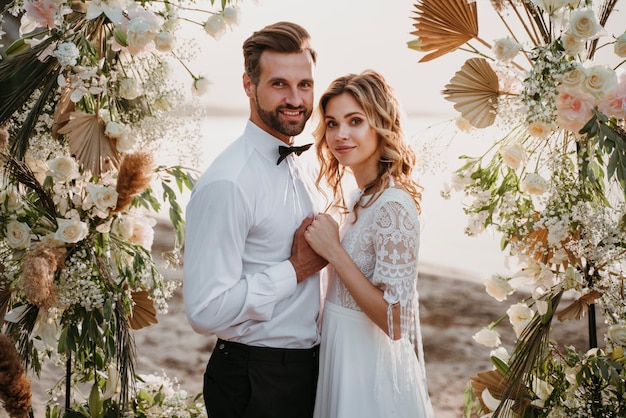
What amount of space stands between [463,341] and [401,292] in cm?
275

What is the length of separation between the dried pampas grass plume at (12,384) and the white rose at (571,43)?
1734mm

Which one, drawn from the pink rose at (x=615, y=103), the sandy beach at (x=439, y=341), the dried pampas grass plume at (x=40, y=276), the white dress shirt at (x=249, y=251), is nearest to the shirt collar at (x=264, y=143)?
the white dress shirt at (x=249, y=251)

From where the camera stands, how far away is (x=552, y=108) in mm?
1988

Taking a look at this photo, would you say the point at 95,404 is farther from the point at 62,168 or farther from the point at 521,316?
the point at 521,316

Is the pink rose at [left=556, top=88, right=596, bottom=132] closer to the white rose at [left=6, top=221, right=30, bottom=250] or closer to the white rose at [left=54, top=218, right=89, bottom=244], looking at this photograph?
the white rose at [left=54, top=218, right=89, bottom=244]

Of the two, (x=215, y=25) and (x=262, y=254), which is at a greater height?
(x=215, y=25)

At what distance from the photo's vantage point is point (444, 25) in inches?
85.4

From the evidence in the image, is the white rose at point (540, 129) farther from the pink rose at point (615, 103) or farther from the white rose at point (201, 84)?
the white rose at point (201, 84)

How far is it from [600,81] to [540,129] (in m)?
0.21

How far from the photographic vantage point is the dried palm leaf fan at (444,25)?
213cm

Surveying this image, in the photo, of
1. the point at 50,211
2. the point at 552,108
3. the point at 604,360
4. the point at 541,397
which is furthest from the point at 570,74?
the point at 50,211

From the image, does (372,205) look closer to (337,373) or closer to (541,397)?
(337,373)

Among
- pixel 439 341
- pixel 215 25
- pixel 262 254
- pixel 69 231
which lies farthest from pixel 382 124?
pixel 439 341

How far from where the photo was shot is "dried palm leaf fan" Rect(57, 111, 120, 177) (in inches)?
85.2
